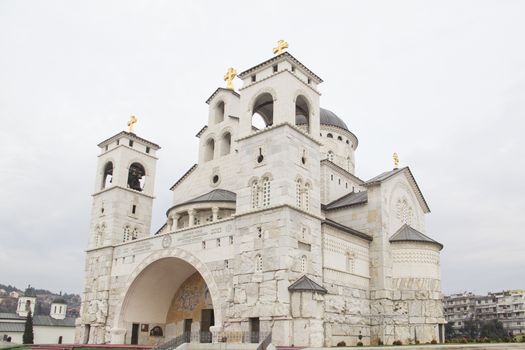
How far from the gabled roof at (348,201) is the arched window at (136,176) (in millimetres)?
13226

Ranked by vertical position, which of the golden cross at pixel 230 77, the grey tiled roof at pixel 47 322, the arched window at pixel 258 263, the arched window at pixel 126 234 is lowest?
the grey tiled roof at pixel 47 322

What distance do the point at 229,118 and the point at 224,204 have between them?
635 cm

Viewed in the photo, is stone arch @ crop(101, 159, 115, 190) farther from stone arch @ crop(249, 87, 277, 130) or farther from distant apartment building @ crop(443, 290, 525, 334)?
distant apartment building @ crop(443, 290, 525, 334)

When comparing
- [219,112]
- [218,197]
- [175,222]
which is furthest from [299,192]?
[219,112]

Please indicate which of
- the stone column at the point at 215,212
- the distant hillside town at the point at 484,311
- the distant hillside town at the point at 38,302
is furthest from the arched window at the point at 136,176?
the distant hillside town at the point at 38,302

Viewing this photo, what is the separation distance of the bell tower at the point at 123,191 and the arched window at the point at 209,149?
490cm

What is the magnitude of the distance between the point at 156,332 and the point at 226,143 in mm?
12342

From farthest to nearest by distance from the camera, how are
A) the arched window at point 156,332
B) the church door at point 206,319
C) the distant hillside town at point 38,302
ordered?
the distant hillside town at point 38,302
the arched window at point 156,332
the church door at point 206,319

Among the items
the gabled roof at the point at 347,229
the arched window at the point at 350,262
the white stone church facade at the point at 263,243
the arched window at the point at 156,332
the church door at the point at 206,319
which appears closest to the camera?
the white stone church facade at the point at 263,243

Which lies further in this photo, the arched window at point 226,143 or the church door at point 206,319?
the arched window at point 226,143

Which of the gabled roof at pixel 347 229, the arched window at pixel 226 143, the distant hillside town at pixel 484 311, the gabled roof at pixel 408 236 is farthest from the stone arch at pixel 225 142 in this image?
the distant hillside town at pixel 484 311

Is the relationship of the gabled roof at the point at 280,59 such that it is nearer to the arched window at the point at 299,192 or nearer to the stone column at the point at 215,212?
Answer: the arched window at the point at 299,192

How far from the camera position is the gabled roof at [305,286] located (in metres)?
21.4

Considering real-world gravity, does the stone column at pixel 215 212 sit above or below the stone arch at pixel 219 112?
below
